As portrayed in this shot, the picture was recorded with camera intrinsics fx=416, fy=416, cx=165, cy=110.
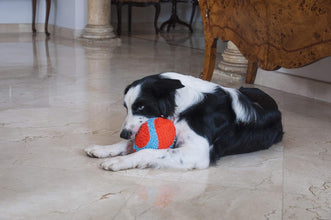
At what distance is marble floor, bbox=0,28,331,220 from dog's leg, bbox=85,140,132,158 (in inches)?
1.5

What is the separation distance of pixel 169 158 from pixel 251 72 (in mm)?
2278

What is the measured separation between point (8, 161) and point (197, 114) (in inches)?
36.5

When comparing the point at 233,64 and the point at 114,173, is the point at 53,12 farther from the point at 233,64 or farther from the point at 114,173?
the point at 114,173

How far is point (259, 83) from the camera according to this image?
3.99 meters

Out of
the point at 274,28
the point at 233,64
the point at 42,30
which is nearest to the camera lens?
the point at 274,28

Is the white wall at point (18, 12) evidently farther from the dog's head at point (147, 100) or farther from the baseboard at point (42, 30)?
the dog's head at point (147, 100)

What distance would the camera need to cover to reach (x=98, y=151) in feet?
6.77

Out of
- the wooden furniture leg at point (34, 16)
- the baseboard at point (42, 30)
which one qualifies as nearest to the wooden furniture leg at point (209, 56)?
the baseboard at point (42, 30)

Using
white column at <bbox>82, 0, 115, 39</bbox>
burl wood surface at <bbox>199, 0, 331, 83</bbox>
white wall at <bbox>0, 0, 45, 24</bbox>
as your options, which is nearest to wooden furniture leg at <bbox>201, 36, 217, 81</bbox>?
burl wood surface at <bbox>199, 0, 331, 83</bbox>

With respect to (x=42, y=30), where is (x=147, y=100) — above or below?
above

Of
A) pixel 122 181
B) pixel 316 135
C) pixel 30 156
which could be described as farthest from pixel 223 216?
pixel 316 135

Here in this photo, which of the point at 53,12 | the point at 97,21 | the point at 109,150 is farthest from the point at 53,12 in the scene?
the point at 109,150

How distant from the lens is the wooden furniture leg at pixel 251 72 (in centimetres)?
395

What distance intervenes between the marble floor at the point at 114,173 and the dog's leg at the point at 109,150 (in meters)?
0.04
